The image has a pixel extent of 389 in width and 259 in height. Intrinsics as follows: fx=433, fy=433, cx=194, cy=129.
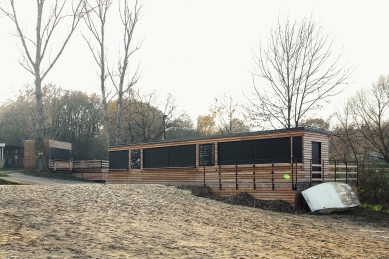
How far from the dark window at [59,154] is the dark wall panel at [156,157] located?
14.6 metres

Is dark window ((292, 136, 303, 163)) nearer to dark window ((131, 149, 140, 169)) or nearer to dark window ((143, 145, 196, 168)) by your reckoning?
dark window ((143, 145, 196, 168))

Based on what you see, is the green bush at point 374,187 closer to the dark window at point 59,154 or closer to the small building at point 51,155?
the small building at point 51,155

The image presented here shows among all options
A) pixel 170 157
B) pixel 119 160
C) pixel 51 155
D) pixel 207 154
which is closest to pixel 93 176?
pixel 51 155

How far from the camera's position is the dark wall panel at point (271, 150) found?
1802 cm

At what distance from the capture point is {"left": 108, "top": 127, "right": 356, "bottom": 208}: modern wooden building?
17656 millimetres

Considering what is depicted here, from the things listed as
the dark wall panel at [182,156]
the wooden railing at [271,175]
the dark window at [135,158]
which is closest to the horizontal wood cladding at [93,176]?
the dark window at [135,158]

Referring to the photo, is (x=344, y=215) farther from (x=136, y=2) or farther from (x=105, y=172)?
(x=136, y=2)

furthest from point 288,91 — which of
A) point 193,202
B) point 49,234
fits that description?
point 49,234

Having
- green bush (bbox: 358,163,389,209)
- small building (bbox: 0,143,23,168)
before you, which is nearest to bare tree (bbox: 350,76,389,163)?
green bush (bbox: 358,163,389,209)

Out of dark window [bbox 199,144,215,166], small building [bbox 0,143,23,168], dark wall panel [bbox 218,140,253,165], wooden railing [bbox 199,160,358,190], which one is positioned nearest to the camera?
wooden railing [bbox 199,160,358,190]

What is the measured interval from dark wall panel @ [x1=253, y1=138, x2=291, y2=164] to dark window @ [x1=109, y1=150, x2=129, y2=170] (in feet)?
29.4

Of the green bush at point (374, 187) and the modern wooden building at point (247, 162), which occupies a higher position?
the modern wooden building at point (247, 162)

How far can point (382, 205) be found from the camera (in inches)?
824

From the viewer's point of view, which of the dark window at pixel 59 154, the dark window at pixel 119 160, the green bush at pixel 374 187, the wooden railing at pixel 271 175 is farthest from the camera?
the dark window at pixel 59 154
